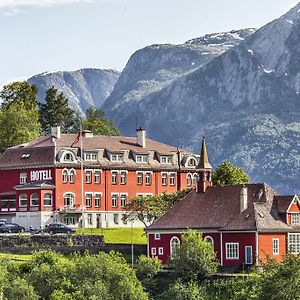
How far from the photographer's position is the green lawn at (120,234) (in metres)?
119

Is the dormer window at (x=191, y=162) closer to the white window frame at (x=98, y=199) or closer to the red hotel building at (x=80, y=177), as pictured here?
the red hotel building at (x=80, y=177)

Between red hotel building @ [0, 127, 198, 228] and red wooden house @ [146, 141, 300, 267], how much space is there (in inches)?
1130

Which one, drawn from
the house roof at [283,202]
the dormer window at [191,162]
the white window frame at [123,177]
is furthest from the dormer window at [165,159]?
the house roof at [283,202]

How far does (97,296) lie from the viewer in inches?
3410

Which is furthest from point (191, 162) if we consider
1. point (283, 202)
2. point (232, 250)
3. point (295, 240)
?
point (232, 250)

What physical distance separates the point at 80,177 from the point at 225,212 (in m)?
36.1

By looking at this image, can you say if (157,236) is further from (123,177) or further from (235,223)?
(123,177)

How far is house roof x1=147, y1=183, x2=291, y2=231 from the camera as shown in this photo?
3969 inches

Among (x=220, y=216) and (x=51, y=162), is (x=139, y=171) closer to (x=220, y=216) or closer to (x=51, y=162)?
(x=51, y=162)

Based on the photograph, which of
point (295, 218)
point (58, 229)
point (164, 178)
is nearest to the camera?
point (295, 218)

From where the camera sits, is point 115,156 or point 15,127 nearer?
point 115,156

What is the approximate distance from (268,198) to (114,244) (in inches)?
636

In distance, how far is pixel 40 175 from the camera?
135375 millimetres

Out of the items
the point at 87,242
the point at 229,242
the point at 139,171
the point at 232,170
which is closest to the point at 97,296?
the point at 229,242
